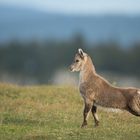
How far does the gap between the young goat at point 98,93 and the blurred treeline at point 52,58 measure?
7241 centimetres

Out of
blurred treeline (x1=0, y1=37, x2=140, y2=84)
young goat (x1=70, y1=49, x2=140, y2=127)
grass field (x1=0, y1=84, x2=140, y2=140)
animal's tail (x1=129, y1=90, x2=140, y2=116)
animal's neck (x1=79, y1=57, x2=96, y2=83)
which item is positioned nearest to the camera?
grass field (x1=0, y1=84, x2=140, y2=140)

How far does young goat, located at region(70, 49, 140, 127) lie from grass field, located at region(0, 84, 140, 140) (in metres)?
0.52

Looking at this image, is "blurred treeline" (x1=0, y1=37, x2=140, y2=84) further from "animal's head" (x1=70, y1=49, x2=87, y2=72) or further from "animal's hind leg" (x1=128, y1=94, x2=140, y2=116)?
"animal's hind leg" (x1=128, y1=94, x2=140, y2=116)

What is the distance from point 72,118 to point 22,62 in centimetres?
8497

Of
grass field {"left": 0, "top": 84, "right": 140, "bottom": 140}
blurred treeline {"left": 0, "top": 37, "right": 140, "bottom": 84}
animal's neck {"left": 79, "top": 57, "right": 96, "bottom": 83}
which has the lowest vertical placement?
grass field {"left": 0, "top": 84, "right": 140, "bottom": 140}

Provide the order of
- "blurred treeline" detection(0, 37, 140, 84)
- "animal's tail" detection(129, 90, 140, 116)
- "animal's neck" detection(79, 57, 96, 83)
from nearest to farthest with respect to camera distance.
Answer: "animal's tail" detection(129, 90, 140, 116), "animal's neck" detection(79, 57, 96, 83), "blurred treeline" detection(0, 37, 140, 84)

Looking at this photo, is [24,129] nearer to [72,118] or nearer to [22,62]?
[72,118]

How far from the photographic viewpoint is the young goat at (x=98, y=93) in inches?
755

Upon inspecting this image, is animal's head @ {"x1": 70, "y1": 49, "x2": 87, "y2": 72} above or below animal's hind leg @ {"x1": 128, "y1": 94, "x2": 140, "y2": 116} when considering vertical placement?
above

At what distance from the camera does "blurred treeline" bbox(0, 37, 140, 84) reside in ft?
328

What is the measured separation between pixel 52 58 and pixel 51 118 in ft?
299

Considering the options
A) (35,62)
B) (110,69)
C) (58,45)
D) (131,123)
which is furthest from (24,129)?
(58,45)

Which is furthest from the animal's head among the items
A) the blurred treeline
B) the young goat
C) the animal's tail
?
the blurred treeline

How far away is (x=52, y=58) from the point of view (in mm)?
112375
